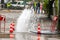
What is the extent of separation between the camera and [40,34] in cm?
1725

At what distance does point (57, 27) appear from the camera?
62.0ft

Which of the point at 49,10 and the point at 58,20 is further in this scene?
the point at 49,10

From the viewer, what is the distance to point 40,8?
135 feet

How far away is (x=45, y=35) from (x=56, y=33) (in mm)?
988

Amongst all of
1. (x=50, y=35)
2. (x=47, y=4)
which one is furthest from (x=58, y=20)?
(x=47, y=4)

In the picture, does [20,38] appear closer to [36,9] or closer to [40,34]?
[40,34]

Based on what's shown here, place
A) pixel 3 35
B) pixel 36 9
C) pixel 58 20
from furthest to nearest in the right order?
pixel 36 9 → pixel 58 20 → pixel 3 35

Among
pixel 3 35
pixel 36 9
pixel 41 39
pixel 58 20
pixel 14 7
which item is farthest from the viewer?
pixel 14 7

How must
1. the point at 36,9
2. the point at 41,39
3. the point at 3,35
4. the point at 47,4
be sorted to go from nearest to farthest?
1. the point at 41,39
2. the point at 3,35
3. the point at 47,4
4. the point at 36,9

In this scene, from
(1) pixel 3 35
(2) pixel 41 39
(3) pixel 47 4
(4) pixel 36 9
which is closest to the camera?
(2) pixel 41 39

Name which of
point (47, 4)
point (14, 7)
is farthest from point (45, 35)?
point (14, 7)

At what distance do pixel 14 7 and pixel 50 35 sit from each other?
34.8 metres

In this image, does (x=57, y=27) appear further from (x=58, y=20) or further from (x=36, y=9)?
(x=36, y=9)

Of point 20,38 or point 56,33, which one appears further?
point 56,33
